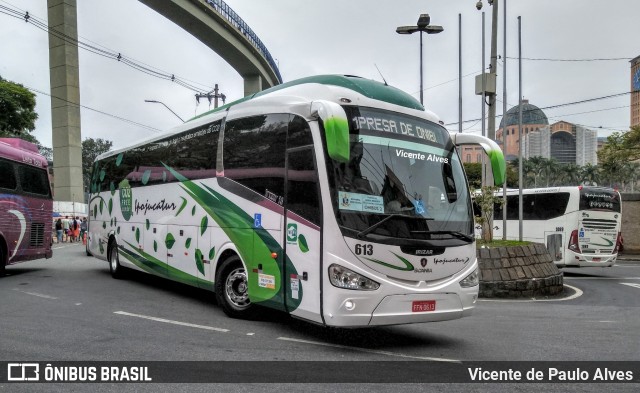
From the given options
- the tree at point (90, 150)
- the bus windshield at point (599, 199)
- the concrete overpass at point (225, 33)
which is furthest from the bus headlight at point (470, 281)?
the tree at point (90, 150)

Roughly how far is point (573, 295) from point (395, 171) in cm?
1009

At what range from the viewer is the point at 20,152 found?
1446 centimetres

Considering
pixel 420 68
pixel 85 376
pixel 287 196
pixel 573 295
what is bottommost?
pixel 573 295

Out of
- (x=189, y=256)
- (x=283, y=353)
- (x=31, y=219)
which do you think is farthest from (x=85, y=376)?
(x=31, y=219)

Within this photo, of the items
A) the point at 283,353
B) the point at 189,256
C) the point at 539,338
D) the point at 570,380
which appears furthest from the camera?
the point at 189,256

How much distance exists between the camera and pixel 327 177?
648cm

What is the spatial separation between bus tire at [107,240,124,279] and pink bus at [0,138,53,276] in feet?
7.64

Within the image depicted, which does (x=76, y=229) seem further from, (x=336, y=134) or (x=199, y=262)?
(x=336, y=134)

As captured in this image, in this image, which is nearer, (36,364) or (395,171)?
(36,364)

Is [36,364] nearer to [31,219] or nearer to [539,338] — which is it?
[539,338]

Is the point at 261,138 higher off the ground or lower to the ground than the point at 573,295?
higher

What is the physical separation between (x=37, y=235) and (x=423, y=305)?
1229 centimetres

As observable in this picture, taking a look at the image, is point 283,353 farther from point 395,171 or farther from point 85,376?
point 395,171

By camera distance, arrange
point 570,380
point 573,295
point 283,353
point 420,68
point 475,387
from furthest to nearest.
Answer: point 420,68, point 573,295, point 283,353, point 570,380, point 475,387
